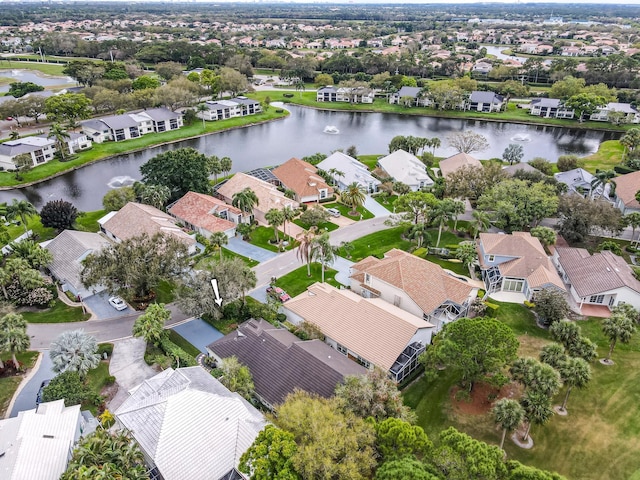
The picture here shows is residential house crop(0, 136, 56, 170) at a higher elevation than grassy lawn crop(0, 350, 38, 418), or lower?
higher

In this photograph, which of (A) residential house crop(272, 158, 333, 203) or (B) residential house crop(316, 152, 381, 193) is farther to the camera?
(B) residential house crop(316, 152, 381, 193)

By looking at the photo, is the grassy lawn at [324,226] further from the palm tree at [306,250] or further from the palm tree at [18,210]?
the palm tree at [18,210]

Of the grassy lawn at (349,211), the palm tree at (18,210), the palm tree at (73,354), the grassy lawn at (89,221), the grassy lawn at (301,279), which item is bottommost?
the grassy lawn at (89,221)

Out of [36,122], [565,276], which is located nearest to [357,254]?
[565,276]

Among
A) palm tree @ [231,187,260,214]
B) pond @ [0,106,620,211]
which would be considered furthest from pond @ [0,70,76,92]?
palm tree @ [231,187,260,214]

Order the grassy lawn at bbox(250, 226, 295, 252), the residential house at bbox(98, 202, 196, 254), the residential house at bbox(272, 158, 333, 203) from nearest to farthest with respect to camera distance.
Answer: the residential house at bbox(98, 202, 196, 254)
the grassy lawn at bbox(250, 226, 295, 252)
the residential house at bbox(272, 158, 333, 203)

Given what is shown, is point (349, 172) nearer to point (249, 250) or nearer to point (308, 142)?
point (249, 250)

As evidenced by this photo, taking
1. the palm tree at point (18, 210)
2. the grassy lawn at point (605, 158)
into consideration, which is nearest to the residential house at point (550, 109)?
the grassy lawn at point (605, 158)

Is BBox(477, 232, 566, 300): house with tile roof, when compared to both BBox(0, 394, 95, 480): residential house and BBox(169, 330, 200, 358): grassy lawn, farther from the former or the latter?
BBox(0, 394, 95, 480): residential house
